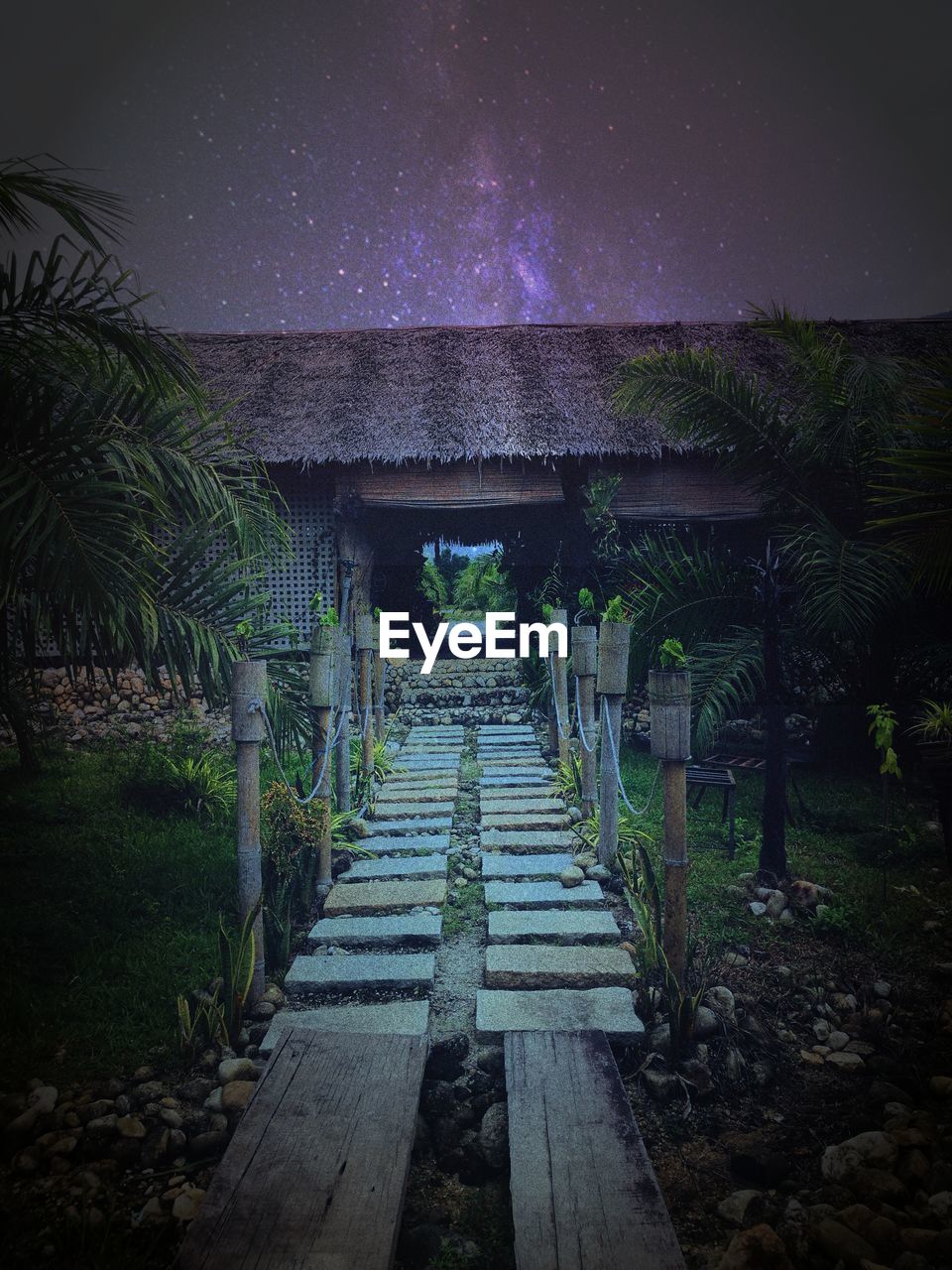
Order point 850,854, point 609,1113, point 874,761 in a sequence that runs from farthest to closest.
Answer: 1. point 874,761
2. point 850,854
3. point 609,1113

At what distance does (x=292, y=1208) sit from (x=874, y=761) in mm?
6579

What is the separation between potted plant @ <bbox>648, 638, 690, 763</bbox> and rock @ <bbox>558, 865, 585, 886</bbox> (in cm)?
142

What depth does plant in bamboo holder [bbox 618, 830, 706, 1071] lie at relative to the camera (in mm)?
2742

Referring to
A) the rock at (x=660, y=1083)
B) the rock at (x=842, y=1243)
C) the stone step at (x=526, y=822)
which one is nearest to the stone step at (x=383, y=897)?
the stone step at (x=526, y=822)

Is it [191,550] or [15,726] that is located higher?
[191,550]

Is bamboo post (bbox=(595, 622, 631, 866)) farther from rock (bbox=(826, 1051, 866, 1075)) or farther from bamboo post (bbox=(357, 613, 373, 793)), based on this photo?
bamboo post (bbox=(357, 613, 373, 793))

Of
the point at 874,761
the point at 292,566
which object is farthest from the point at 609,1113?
the point at 292,566

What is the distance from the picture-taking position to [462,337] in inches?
427

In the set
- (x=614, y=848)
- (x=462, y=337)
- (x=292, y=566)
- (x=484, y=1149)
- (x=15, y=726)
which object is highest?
(x=462, y=337)

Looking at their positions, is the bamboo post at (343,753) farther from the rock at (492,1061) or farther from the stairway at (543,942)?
the rock at (492,1061)

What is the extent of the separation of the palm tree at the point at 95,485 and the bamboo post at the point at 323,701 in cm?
36

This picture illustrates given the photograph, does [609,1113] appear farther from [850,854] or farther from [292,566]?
[292,566]

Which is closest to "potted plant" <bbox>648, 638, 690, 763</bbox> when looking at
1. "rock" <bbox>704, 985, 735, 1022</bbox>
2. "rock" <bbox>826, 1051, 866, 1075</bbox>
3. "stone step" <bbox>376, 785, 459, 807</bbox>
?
"rock" <bbox>704, 985, 735, 1022</bbox>

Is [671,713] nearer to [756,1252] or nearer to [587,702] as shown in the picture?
[756,1252]
